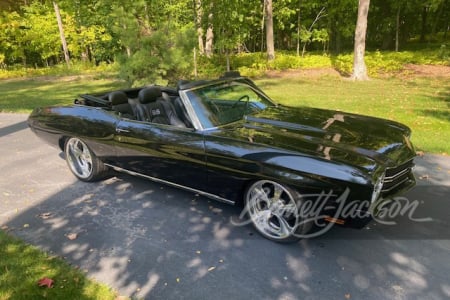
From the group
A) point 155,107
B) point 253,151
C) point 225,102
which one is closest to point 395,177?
point 253,151

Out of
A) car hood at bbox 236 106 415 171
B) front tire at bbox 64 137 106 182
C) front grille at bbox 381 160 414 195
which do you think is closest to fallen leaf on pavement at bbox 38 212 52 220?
front tire at bbox 64 137 106 182

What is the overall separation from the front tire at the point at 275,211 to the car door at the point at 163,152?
0.55 meters

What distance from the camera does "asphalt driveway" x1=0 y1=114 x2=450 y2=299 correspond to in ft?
8.80

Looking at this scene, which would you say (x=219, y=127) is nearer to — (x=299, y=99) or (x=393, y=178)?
(x=393, y=178)

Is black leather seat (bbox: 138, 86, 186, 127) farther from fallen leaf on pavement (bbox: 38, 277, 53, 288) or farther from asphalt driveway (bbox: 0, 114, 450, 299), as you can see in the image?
fallen leaf on pavement (bbox: 38, 277, 53, 288)

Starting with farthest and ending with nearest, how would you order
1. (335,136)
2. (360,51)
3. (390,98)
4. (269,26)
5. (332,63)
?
(269,26) < (332,63) < (360,51) < (390,98) < (335,136)

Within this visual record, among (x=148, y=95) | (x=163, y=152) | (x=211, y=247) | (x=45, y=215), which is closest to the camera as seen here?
(x=211, y=247)

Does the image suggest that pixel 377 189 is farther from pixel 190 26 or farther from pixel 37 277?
pixel 190 26

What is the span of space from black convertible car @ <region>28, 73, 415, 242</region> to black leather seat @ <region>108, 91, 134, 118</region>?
14mm

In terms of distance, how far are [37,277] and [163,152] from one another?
1581 millimetres

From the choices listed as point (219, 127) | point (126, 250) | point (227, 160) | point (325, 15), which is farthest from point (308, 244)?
point (325, 15)

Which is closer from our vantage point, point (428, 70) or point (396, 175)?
point (396, 175)

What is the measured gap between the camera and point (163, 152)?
12.4 feet

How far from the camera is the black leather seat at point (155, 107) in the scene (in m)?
4.34
